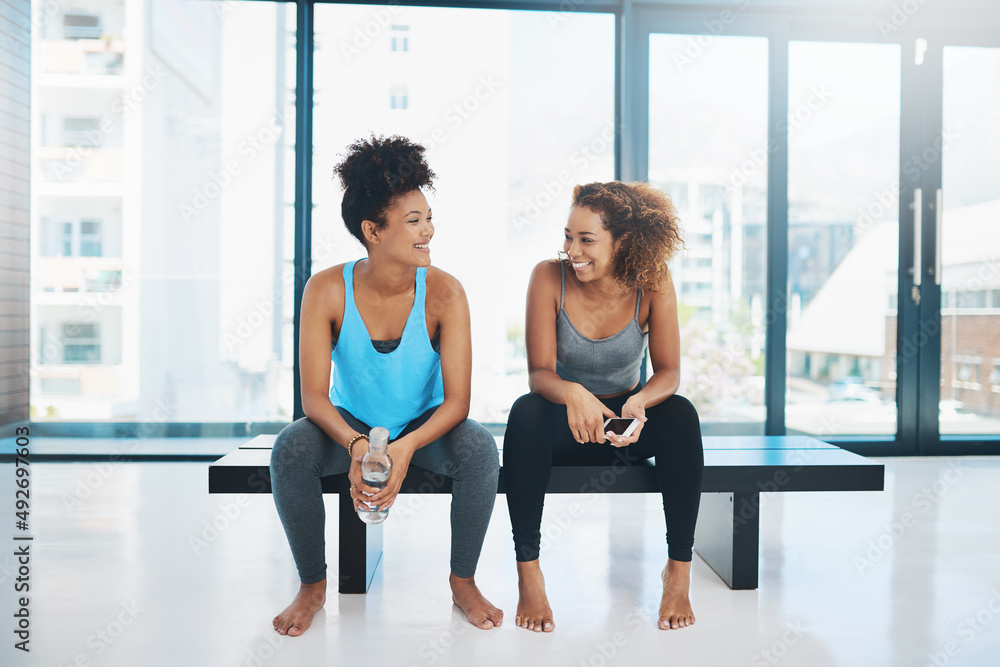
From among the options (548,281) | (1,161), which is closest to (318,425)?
(548,281)

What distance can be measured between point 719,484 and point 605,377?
0.38 m

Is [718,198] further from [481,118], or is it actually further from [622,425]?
[622,425]

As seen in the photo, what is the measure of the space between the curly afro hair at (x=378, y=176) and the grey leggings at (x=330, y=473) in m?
0.51

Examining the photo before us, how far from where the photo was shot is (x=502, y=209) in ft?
11.2

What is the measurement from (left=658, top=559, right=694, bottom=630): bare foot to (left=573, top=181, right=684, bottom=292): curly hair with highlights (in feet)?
2.24

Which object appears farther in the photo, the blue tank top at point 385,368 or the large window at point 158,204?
the large window at point 158,204

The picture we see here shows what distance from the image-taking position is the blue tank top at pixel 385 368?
165cm

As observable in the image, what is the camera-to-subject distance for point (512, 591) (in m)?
1.71

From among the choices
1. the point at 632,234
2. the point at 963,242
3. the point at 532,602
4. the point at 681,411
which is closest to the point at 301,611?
the point at 532,602

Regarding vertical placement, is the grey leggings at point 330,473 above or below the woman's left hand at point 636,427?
below

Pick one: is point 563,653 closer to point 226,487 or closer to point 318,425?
point 318,425

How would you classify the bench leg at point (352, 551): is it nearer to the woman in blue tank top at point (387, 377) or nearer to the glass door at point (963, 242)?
the woman in blue tank top at point (387, 377)

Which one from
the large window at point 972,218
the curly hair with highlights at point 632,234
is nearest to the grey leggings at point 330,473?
the curly hair with highlights at point 632,234

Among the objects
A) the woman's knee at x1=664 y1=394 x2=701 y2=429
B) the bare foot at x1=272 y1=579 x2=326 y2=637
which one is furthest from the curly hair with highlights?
the bare foot at x1=272 y1=579 x2=326 y2=637
